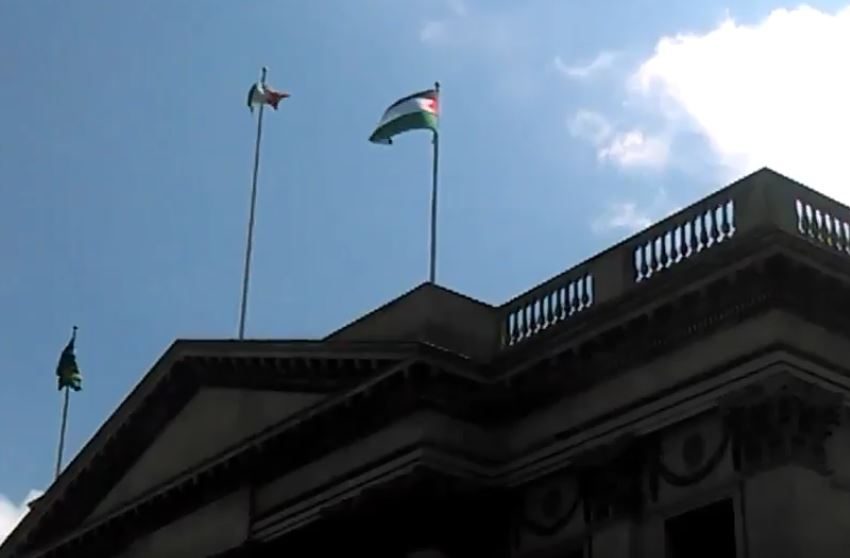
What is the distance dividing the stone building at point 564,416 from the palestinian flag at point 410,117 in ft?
16.6

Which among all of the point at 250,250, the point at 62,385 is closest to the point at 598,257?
the point at 250,250

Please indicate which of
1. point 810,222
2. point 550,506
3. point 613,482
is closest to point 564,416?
point 550,506

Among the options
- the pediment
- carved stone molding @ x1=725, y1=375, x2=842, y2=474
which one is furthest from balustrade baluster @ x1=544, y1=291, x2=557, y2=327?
carved stone molding @ x1=725, y1=375, x2=842, y2=474

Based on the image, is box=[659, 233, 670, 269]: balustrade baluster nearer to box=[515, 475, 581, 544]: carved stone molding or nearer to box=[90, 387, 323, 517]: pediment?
box=[515, 475, 581, 544]: carved stone molding

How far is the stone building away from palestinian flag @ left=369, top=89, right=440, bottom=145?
16.6 feet

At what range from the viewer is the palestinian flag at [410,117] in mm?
34375

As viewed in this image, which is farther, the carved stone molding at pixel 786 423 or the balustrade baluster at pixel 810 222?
the balustrade baluster at pixel 810 222

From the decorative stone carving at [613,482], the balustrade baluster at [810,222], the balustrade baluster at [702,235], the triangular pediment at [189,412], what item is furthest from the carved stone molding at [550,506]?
the balustrade baluster at [810,222]

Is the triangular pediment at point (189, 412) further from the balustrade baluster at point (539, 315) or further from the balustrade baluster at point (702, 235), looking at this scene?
the balustrade baluster at point (702, 235)

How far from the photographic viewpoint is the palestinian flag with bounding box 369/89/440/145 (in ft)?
113

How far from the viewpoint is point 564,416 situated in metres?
27.3

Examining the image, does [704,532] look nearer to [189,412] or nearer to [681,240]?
[681,240]

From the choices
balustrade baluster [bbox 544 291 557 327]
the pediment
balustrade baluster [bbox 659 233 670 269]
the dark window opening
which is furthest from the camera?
the pediment

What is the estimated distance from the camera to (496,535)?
28203 mm
